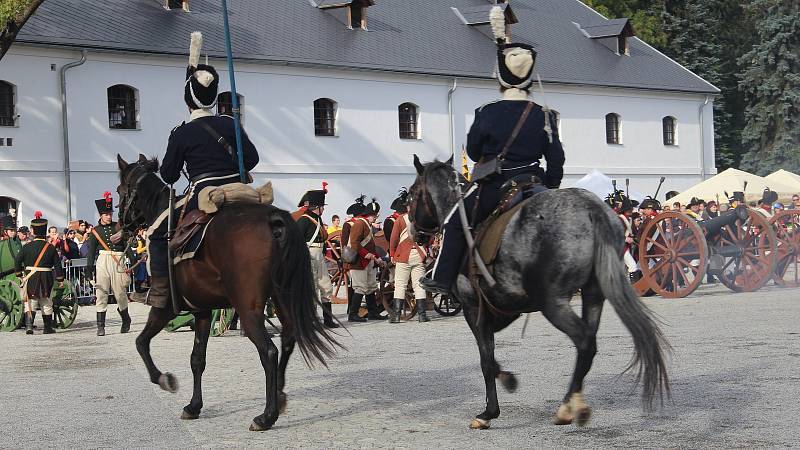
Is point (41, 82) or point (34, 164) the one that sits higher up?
point (41, 82)

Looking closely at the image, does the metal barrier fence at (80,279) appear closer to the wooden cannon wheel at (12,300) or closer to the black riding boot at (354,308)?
the wooden cannon wheel at (12,300)

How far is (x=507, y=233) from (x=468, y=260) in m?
0.45

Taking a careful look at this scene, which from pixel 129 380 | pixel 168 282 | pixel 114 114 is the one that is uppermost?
pixel 114 114

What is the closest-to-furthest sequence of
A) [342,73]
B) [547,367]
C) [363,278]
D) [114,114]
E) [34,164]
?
[547,367] < [363,278] < [34,164] < [114,114] < [342,73]

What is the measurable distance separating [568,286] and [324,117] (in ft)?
93.0

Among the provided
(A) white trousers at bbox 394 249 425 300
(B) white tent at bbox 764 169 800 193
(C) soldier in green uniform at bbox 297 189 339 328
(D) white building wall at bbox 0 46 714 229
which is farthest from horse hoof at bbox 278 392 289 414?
(B) white tent at bbox 764 169 800 193

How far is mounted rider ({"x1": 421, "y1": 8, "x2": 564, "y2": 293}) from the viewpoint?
786cm

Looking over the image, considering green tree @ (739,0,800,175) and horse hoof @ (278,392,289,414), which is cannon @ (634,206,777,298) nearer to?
horse hoof @ (278,392,289,414)

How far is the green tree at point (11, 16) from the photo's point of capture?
21766 mm

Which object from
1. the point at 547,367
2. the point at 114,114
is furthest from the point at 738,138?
the point at 547,367

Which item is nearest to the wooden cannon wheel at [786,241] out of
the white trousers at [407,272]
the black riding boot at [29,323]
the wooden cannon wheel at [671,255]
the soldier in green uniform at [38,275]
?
the wooden cannon wheel at [671,255]

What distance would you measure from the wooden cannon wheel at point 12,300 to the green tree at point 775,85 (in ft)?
124

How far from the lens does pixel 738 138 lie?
2058 inches

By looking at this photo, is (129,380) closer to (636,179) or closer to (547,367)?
(547,367)
